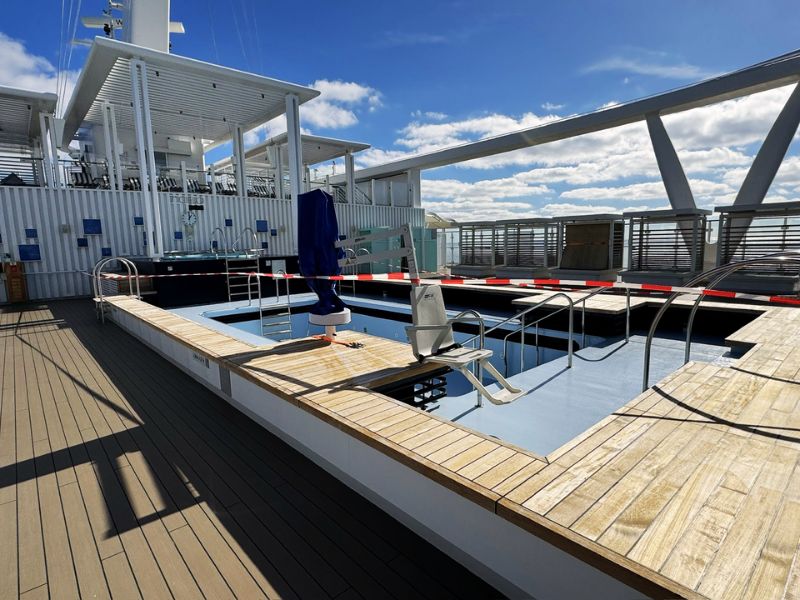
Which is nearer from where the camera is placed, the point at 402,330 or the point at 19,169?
the point at 402,330

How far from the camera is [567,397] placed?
13.2 feet

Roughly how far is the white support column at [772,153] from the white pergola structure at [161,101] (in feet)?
43.2

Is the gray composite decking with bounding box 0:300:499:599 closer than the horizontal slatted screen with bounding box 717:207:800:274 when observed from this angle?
Yes

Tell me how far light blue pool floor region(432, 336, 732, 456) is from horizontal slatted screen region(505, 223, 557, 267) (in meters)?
8.58

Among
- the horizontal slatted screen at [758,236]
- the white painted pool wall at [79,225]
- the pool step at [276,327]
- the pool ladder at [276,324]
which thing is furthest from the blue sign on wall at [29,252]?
the horizontal slatted screen at [758,236]

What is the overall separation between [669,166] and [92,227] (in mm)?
17692

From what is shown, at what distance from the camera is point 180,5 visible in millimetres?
17438

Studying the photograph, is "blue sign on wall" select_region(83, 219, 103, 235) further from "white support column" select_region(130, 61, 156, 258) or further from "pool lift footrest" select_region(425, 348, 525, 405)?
"pool lift footrest" select_region(425, 348, 525, 405)

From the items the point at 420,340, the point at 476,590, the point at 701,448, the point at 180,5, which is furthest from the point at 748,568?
the point at 180,5

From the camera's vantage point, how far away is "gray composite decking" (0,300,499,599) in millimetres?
1940

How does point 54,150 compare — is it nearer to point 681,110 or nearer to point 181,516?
point 181,516

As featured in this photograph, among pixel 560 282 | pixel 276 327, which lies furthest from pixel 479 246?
pixel 560 282

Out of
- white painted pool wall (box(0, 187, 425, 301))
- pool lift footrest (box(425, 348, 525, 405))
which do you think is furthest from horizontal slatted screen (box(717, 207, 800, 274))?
white painted pool wall (box(0, 187, 425, 301))

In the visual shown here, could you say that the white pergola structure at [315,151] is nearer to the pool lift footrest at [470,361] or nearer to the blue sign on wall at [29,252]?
the blue sign on wall at [29,252]
